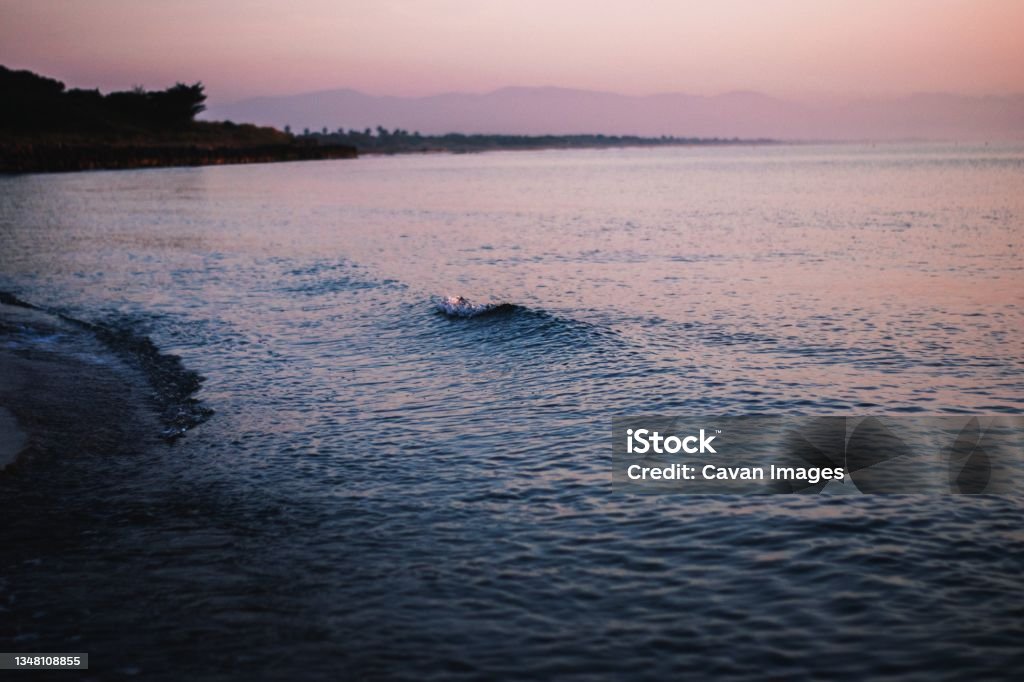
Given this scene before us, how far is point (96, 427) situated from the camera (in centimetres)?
1404

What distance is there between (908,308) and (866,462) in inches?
539

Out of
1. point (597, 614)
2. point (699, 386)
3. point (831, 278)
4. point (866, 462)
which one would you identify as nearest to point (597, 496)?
point (597, 614)

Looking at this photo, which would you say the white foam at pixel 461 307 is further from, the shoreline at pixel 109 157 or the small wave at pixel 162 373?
the shoreline at pixel 109 157

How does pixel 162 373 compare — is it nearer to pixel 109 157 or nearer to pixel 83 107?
pixel 109 157

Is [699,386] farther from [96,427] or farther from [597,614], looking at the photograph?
[96,427]

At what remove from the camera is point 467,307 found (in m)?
24.7

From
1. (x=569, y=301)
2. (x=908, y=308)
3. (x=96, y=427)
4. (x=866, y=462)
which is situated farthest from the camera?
(x=569, y=301)

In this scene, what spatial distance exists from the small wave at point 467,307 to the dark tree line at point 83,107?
15611cm

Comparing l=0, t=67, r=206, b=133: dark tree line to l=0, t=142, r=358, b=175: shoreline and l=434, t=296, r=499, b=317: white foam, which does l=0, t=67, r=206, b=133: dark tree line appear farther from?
l=434, t=296, r=499, b=317: white foam

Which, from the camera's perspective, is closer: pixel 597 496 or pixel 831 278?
pixel 597 496

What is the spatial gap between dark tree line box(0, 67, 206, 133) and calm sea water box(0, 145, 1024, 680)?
150 m

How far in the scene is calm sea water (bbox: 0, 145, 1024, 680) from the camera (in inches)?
301

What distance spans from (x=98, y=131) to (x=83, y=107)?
55.8ft

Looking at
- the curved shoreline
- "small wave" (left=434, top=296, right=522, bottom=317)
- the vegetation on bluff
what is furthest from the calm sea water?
the vegetation on bluff
